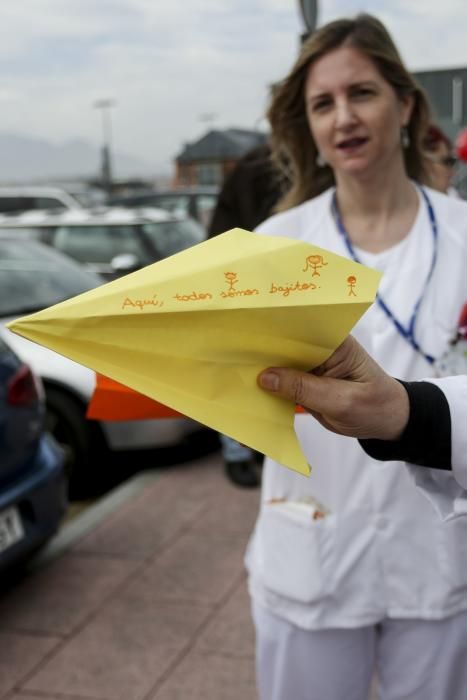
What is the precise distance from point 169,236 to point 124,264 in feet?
2.11

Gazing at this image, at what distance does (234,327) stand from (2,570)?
2.81m

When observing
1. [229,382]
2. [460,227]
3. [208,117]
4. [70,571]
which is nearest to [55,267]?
[70,571]

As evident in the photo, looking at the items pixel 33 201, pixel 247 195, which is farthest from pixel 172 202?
pixel 247 195

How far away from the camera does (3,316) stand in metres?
5.11

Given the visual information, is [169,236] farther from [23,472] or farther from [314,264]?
[314,264]

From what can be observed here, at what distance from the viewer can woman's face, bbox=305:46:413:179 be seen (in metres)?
1.91

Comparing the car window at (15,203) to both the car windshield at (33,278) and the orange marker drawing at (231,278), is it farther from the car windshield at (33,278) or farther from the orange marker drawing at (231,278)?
the orange marker drawing at (231,278)

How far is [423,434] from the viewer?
127cm

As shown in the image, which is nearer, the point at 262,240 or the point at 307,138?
the point at 262,240

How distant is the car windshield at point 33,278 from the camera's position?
5.29 m

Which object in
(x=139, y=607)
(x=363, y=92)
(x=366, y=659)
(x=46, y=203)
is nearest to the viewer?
(x=366, y=659)

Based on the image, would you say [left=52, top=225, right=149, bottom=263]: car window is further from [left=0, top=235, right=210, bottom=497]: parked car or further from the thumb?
the thumb

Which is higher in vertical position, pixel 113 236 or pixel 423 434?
pixel 423 434

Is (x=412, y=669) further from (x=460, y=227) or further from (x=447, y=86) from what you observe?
(x=447, y=86)
